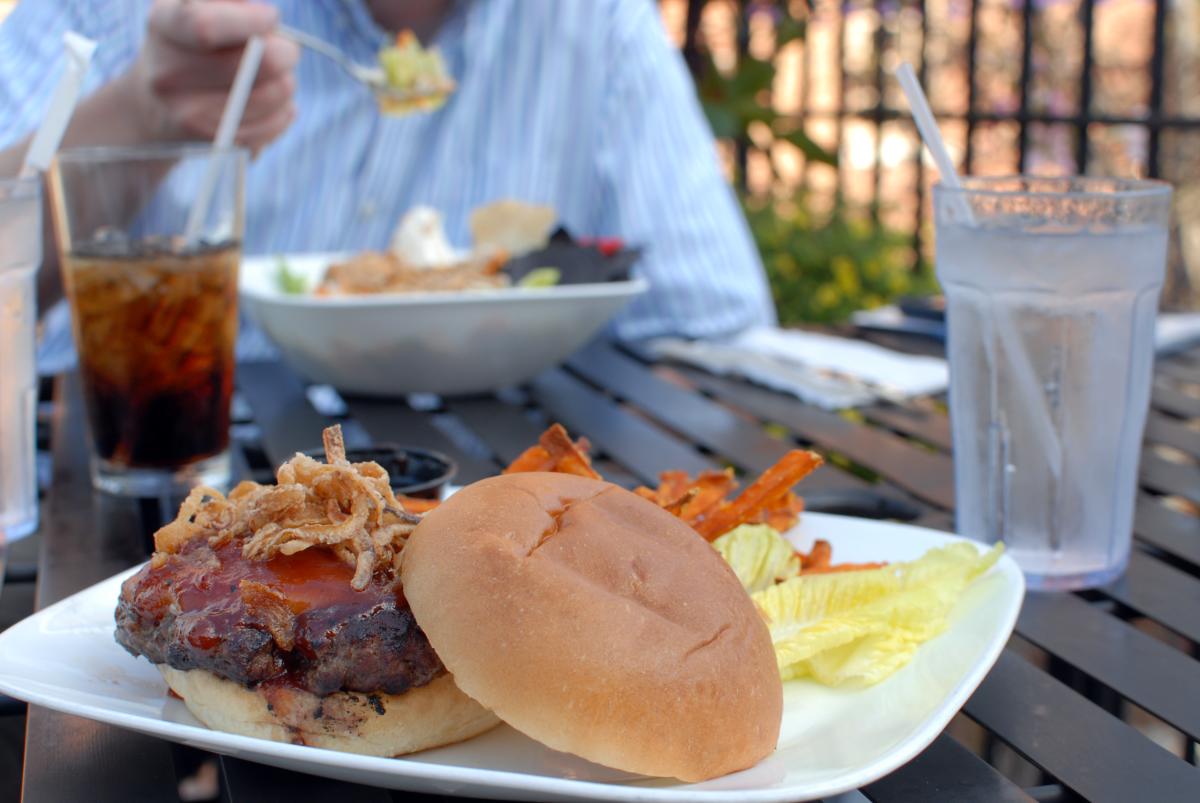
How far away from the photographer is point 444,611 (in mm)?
818

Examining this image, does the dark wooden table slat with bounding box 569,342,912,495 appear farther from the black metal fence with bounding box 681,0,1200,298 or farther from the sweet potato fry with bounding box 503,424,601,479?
the black metal fence with bounding box 681,0,1200,298

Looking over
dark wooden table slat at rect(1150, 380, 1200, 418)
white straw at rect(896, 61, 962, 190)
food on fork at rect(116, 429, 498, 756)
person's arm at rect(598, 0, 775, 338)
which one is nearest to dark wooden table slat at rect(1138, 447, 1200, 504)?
dark wooden table slat at rect(1150, 380, 1200, 418)

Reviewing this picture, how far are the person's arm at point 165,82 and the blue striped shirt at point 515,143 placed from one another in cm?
38

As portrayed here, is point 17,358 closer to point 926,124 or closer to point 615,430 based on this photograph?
point 615,430

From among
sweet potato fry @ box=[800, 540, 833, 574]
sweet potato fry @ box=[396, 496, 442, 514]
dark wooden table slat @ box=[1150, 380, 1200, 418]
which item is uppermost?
sweet potato fry @ box=[396, 496, 442, 514]

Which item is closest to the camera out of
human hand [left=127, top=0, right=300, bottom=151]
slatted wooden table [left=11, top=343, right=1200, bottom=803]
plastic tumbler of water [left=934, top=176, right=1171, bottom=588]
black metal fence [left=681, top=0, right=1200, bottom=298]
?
slatted wooden table [left=11, top=343, right=1200, bottom=803]

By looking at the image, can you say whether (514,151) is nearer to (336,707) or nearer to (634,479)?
(634,479)

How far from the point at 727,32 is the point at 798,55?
0.55 meters

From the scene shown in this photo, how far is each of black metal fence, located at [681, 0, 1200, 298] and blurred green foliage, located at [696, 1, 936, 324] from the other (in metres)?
0.13

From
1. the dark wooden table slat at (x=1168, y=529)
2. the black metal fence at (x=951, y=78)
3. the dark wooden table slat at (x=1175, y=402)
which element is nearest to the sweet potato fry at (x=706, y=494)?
the dark wooden table slat at (x=1168, y=529)

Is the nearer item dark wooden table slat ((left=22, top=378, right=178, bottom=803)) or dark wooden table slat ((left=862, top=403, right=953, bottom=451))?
dark wooden table slat ((left=22, top=378, right=178, bottom=803))

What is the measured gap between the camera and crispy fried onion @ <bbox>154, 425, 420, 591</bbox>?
88 cm

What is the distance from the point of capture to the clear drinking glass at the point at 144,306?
59.4 inches

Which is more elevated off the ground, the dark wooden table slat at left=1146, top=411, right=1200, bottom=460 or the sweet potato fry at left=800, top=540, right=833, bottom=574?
the sweet potato fry at left=800, top=540, right=833, bottom=574
